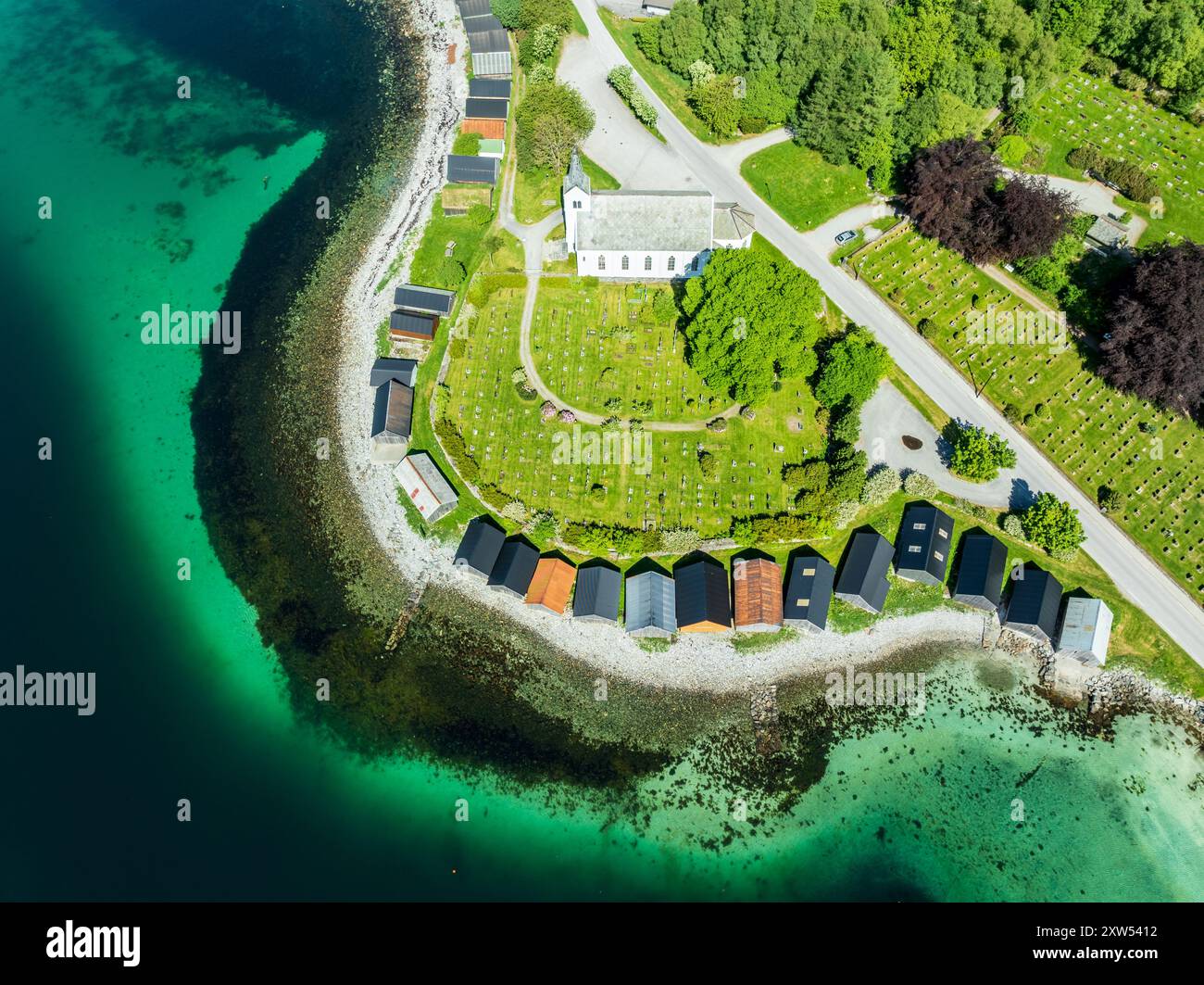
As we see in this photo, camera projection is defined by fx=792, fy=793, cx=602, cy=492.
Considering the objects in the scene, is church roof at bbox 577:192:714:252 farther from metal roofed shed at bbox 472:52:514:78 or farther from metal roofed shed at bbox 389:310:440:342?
metal roofed shed at bbox 472:52:514:78

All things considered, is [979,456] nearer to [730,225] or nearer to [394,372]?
[730,225]

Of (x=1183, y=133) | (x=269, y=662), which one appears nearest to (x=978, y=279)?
(x=1183, y=133)

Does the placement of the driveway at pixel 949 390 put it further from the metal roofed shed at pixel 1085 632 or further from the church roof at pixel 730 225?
the church roof at pixel 730 225

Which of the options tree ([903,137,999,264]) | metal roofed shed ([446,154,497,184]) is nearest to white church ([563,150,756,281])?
metal roofed shed ([446,154,497,184])

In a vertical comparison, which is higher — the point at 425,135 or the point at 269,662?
the point at 425,135

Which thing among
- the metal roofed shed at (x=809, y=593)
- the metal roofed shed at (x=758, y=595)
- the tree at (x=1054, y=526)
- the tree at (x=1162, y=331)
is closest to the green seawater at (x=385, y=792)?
the metal roofed shed at (x=758, y=595)

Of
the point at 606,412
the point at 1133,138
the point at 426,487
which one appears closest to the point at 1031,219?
the point at 1133,138

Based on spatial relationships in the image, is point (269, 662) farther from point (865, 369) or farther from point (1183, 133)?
point (1183, 133)
